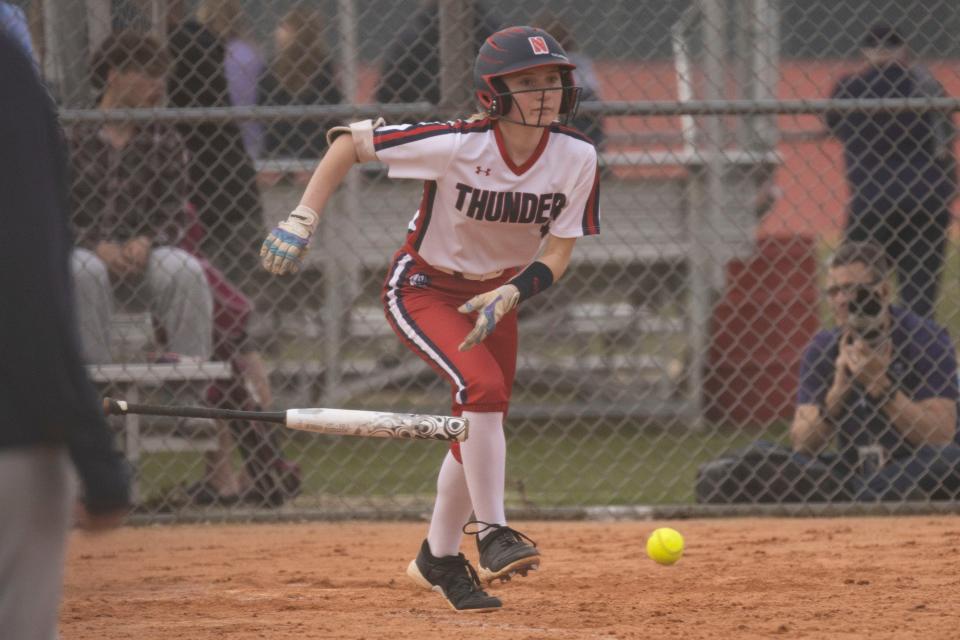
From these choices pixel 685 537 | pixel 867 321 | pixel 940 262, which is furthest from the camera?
pixel 940 262

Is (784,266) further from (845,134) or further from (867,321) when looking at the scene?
(867,321)

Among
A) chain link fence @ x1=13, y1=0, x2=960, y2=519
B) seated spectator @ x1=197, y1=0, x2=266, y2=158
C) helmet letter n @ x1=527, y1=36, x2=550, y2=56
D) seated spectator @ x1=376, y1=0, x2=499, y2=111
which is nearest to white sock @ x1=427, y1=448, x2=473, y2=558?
helmet letter n @ x1=527, y1=36, x2=550, y2=56

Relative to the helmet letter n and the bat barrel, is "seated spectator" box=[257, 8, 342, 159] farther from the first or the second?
the bat barrel

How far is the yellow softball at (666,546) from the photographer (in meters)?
4.37

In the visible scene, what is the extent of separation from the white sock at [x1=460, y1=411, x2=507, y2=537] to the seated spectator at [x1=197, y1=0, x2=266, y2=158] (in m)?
2.89

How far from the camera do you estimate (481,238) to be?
13.2 feet

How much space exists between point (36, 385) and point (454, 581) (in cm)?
227

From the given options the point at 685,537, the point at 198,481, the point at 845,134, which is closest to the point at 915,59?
the point at 845,134

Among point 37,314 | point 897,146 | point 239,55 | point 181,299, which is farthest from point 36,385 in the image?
point 239,55

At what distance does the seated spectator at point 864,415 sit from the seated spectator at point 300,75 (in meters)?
2.76

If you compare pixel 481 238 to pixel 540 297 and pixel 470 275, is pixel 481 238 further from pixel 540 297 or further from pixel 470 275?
pixel 540 297

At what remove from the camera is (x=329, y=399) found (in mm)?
6996

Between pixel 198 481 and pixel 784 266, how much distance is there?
384 cm

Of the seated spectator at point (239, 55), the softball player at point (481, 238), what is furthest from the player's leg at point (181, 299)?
the softball player at point (481, 238)
